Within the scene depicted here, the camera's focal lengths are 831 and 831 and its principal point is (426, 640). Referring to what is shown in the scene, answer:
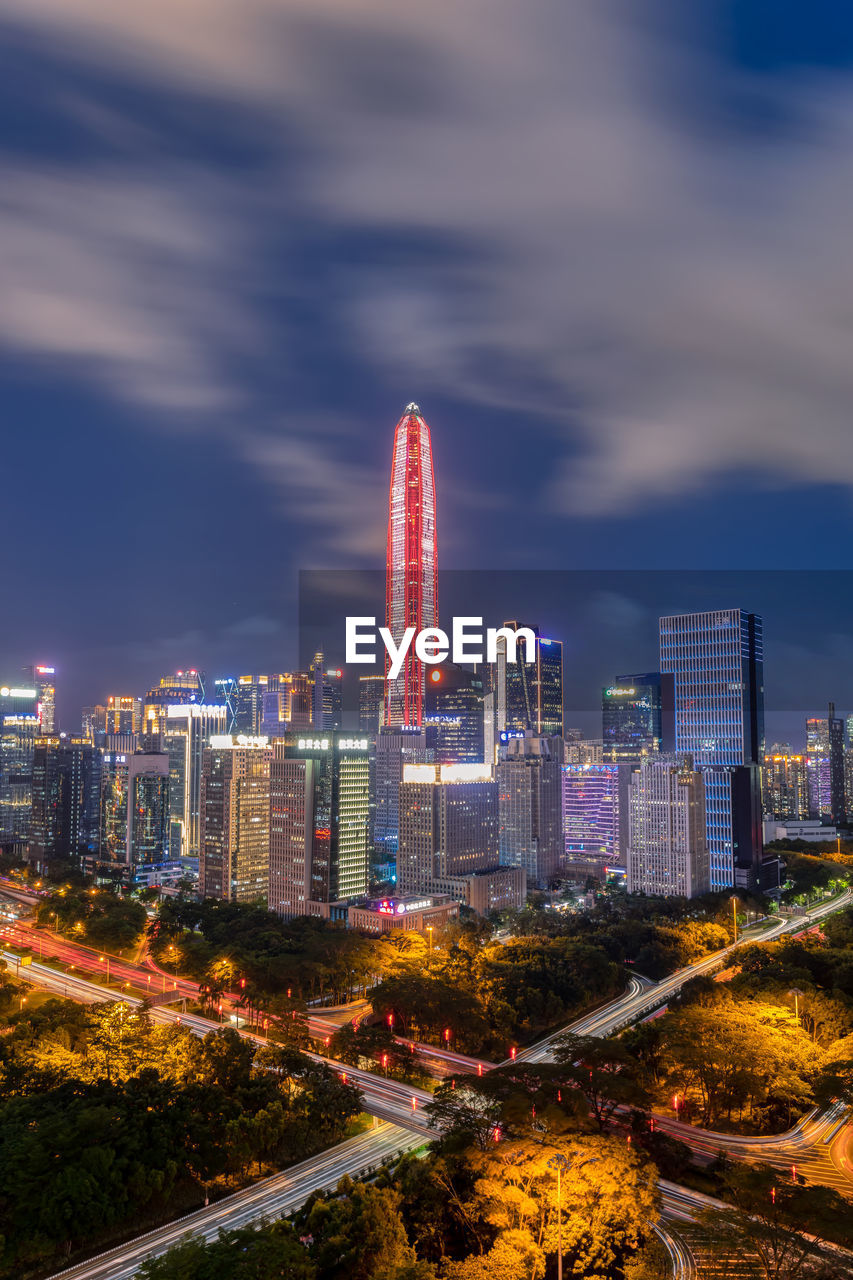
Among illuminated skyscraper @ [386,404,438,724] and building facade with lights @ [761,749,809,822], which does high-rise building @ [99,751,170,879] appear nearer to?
illuminated skyscraper @ [386,404,438,724]

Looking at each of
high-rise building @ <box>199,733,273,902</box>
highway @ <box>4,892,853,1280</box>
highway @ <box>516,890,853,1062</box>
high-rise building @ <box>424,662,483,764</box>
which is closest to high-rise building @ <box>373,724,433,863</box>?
high-rise building @ <box>424,662,483,764</box>

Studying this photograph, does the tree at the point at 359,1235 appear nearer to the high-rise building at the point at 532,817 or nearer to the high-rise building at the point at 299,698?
the high-rise building at the point at 532,817

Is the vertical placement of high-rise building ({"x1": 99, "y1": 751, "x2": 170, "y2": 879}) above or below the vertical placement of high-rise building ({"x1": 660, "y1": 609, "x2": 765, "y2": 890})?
below

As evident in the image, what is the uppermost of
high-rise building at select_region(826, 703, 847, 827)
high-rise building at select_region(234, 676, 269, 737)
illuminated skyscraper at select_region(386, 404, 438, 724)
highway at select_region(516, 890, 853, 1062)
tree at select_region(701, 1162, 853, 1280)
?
illuminated skyscraper at select_region(386, 404, 438, 724)

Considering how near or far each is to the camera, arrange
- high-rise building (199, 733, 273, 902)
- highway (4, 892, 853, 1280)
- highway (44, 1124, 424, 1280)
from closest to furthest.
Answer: highway (44, 1124, 424, 1280) → highway (4, 892, 853, 1280) → high-rise building (199, 733, 273, 902)

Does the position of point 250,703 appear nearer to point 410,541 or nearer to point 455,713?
point 455,713

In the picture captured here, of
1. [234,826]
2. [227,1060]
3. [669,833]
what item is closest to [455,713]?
[234,826]

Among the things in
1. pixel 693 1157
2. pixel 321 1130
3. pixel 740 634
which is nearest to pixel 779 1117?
pixel 693 1157
